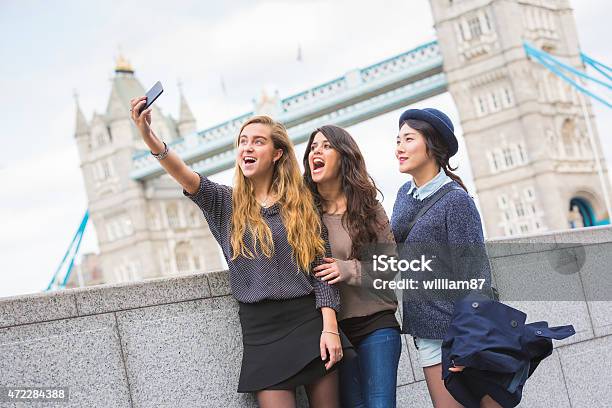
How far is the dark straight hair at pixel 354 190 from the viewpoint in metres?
2.05

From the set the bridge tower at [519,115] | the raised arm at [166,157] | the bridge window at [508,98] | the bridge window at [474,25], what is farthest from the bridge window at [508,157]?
the raised arm at [166,157]

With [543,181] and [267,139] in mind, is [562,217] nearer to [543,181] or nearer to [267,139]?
[543,181]

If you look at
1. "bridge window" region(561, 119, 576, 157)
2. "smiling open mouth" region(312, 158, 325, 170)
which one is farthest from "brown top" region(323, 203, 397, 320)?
"bridge window" region(561, 119, 576, 157)

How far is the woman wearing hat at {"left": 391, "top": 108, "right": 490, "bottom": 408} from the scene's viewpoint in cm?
195

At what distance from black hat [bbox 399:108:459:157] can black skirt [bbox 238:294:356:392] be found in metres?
0.53

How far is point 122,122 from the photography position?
40.8 metres

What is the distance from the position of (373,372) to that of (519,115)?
26868 mm

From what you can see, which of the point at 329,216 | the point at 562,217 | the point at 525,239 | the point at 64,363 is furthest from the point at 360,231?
the point at 562,217

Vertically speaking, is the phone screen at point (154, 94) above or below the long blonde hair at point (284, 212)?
above

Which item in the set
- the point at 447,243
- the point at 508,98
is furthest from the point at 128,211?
the point at 447,243

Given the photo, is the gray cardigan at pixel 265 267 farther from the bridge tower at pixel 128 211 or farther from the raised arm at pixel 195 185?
the bridge tower at pixel 128 211

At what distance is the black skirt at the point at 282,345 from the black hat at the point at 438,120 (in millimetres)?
531

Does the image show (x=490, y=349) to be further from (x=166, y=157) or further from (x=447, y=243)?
(x=166, y=157)

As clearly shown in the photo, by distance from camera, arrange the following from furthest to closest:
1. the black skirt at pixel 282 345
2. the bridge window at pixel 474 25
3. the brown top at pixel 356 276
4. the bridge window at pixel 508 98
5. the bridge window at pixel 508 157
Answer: the bridge window at pixel 474 25 < the bridge window at pixel 508 98 < the bridge window at pixel 508 157 < the brown top at pixel 356 276 < the black skirt at pixel 282 345
